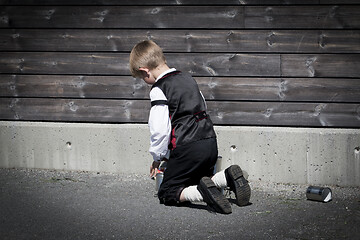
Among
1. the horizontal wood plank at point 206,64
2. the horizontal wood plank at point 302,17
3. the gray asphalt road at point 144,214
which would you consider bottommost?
the gray asphalt road at point 144,214

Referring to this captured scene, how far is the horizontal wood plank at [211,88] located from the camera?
6.20m

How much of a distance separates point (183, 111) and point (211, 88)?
56.7 inches

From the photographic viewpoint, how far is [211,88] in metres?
6.36

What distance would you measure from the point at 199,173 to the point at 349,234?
4.58ft

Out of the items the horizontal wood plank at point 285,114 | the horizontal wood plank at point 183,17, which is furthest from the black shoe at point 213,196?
the horizontal wood plank at point 183,17

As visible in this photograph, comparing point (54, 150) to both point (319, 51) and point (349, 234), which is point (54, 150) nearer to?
point (319, 51)

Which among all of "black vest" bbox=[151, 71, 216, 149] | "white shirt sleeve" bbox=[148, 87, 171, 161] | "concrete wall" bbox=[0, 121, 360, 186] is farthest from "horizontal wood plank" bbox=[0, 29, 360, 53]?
"white shirt sleeve" bbox=[148, 87, 171, 161]

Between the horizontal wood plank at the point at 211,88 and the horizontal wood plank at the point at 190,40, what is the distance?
32 cm

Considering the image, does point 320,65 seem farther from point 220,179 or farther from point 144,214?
point 144,214

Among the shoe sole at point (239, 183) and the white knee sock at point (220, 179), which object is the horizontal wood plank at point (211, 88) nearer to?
the white knee sock at point (220, 179)

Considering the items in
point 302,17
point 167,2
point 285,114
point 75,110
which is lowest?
point 285,114

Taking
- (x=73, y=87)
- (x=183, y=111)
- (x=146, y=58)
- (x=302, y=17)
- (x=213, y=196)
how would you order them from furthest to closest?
1. (x=73, y=87)
2. (x=302, y=17)
3. (x=146, y=58)
4. (x=183, y=111)
5. (x=213, y=196)

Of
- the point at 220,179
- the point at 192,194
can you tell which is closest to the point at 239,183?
the point at 220,179

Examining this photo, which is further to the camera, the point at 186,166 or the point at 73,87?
the point at 73,87
